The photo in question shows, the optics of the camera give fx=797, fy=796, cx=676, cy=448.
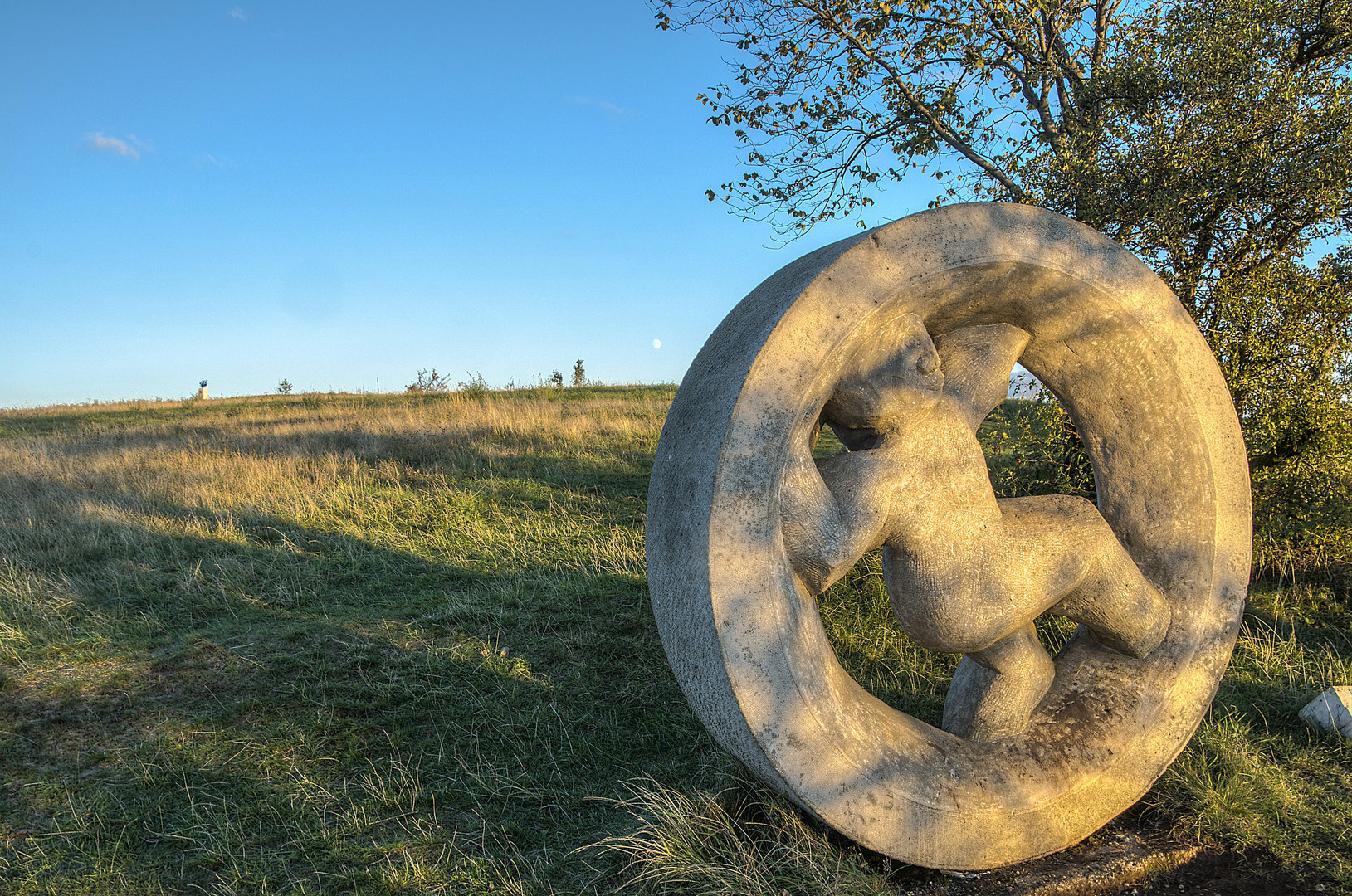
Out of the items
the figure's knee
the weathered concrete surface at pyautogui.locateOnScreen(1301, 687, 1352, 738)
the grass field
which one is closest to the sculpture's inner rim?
the figure's knee

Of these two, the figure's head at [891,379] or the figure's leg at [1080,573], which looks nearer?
the figure's head at [891,379]

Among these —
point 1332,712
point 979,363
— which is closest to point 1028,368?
point 979,363

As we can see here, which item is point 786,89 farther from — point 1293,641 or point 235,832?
point 235,832

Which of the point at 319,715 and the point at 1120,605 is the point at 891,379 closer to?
the point at 1120,605

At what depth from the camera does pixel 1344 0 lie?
6.24 metres

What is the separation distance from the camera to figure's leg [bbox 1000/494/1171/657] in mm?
3275

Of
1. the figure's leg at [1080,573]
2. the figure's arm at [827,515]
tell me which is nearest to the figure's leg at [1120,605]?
the figure's leg at [1080,573]

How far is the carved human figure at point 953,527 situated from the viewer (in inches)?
120

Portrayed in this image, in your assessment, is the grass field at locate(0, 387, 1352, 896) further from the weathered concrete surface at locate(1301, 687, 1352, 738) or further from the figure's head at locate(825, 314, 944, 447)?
the figure's head at locate(825, 314, 944, 447)

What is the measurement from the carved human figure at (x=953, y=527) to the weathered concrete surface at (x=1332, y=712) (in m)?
1.88

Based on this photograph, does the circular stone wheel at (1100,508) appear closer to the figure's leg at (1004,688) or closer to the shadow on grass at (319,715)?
the figure's leg at (1004,688)

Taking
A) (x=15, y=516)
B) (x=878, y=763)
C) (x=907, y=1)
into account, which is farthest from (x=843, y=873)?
(x=15, y=516)

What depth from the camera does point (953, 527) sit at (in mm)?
3174

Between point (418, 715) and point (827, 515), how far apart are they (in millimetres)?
3039
